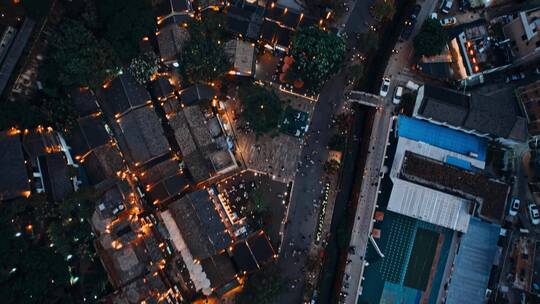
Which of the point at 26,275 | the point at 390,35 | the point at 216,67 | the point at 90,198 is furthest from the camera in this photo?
the point at 390,35

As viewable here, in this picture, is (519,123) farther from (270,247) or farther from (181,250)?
(181,250)

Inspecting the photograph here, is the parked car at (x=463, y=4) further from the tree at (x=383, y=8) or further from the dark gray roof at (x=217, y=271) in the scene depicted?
the dark gray roof at (x=217, y=271)

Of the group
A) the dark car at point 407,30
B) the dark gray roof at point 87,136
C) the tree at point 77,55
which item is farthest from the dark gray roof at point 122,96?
the dark car at point 407,30

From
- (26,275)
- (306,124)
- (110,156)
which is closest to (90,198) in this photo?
(110,156)

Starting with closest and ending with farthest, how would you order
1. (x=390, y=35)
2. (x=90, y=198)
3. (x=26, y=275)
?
1. (x=26, y=275)
2. (x=90, y=198)
3. (x=390, y=35)

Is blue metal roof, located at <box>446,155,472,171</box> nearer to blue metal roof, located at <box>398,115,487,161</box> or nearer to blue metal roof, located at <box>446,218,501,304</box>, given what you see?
blue metal roof, located at <box>398,115,487,161</box>

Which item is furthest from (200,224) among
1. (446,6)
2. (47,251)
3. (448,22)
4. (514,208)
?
(446,6)
